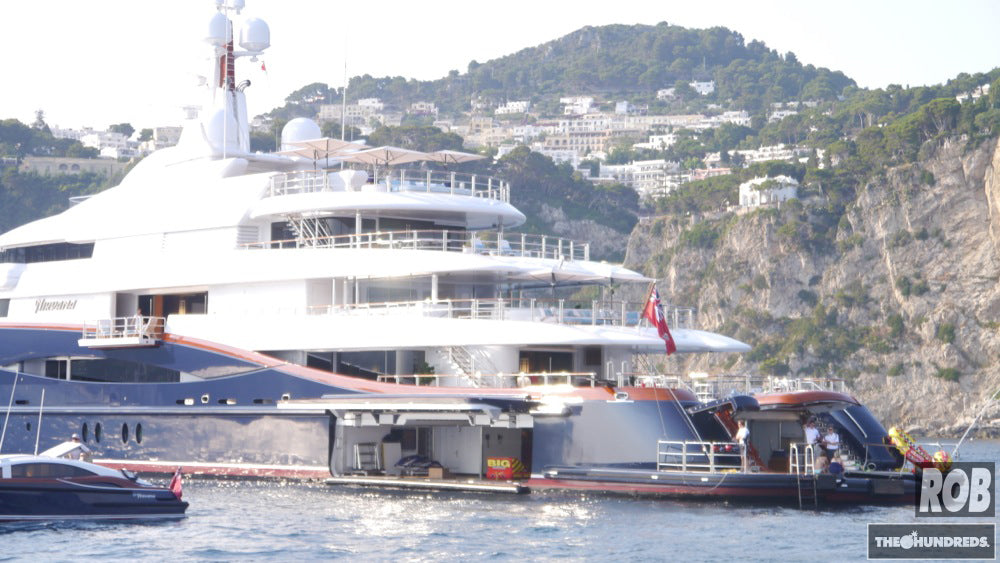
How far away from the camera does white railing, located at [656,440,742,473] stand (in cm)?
2611

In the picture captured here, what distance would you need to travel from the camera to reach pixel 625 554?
2147cm

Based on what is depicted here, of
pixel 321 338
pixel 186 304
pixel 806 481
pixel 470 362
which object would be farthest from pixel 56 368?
pixel 806 481

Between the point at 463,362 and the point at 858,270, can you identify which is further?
the point at 858,270

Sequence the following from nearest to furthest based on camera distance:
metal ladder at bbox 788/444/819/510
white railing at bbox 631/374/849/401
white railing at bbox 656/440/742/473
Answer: metal ladder at bbox 788/444/819/510 → white railing at bbox 656/440/742/473 → white railing at bbox 631/374/849/401

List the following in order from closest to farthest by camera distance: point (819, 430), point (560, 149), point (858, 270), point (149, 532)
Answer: point (149, 532) → point (819, 430) → point (858, 270) → point (560, 149)

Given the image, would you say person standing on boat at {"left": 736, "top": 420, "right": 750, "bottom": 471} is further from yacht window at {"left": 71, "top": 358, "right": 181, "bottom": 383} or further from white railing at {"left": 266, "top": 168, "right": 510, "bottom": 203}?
Answer: yacht window at {"left": 71, "top": 358, "right": 181, "bottom": 383}

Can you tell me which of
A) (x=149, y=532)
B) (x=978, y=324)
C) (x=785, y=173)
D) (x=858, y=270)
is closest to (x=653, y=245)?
(x=785, y=173)

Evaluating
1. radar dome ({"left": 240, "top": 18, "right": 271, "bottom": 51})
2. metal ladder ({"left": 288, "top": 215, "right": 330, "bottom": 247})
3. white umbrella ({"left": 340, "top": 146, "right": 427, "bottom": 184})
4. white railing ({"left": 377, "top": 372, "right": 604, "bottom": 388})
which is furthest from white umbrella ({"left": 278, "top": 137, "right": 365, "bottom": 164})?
white railing ({"left": 377, "top": 372, "right": 604, "bottom": 388})

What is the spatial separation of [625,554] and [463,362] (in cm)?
827

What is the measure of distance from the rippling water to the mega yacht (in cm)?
161

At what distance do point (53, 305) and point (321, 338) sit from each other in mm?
8926

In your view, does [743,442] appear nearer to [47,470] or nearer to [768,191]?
[47,470]

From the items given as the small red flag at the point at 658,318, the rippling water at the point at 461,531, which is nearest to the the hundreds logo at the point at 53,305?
the rippling water at the point at 461,531

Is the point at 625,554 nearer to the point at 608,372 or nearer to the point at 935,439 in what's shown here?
the point at 608,372
